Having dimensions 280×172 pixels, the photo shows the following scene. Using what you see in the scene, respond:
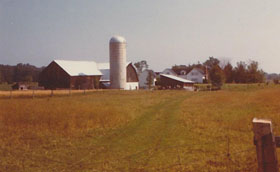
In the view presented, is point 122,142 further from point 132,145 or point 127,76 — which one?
point 127,76

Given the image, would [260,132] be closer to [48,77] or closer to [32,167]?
[32,167]

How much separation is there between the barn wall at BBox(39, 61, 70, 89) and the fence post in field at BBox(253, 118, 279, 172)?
6003 cm

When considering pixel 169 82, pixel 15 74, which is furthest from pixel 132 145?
pixel 15 74

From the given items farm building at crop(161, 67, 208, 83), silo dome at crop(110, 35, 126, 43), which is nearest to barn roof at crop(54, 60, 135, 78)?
silo dome at crop(110, 35, 126, 43)

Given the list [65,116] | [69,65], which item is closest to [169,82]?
[69,65]

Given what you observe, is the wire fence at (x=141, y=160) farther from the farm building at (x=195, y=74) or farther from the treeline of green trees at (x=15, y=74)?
the treeline of green trees at (x=15, y=74)

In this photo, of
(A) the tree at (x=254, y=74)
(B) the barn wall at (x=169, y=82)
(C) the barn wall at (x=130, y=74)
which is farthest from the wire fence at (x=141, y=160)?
(A) the tree at (x=254, y=74)

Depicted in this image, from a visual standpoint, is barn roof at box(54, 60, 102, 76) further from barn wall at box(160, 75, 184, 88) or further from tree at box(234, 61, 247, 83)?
tree at box(234, 61, 247, 83)

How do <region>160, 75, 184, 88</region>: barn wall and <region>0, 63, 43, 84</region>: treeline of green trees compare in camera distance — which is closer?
<region>160, 75, 184, 88</region>: barn wall

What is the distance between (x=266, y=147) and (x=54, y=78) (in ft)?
206

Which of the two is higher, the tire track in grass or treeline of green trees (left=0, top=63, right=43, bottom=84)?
treeline of green trees (left=0, top=63, right=43, bottom=84)

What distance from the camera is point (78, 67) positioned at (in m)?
67.6

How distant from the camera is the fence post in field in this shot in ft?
13.2

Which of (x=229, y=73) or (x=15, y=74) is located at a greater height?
(x=15, y=74)
